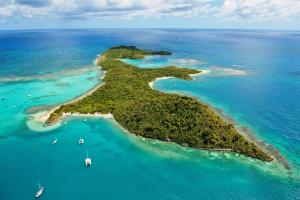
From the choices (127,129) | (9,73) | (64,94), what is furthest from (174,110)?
(9,73)

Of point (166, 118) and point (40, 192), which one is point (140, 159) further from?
point (40, 192)

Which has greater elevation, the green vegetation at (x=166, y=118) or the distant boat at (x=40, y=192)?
the green vegetation at (x=166, y=118)

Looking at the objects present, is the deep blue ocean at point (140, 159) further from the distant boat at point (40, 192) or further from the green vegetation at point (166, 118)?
the green vegetation at point (166, 118)

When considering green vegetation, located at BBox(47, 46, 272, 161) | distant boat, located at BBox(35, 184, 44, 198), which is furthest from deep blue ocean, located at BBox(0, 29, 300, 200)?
green vegetation, located at BBox(47, 46, 272, 161)

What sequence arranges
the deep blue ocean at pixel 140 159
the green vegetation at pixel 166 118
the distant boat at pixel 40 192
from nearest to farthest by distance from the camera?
1. the distant boat at pixel 40 192
2. the deep blue ocean at pixel 140 159
3. the green vegetation at pixel 166 118

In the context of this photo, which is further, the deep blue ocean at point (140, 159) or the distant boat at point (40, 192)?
the deep blue ocean at point (140, 159)

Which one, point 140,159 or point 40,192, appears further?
point 140,159

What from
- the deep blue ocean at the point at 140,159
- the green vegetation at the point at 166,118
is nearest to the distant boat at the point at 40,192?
the deep blue ocean at the point at 140,159

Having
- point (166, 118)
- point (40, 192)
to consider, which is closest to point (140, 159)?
point (166, 118)

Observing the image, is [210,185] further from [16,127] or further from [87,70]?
[87,70]

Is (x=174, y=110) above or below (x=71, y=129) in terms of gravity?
above

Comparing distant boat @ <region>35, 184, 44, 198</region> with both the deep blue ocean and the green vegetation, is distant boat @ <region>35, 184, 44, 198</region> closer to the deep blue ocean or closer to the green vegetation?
the deep blue ocean
